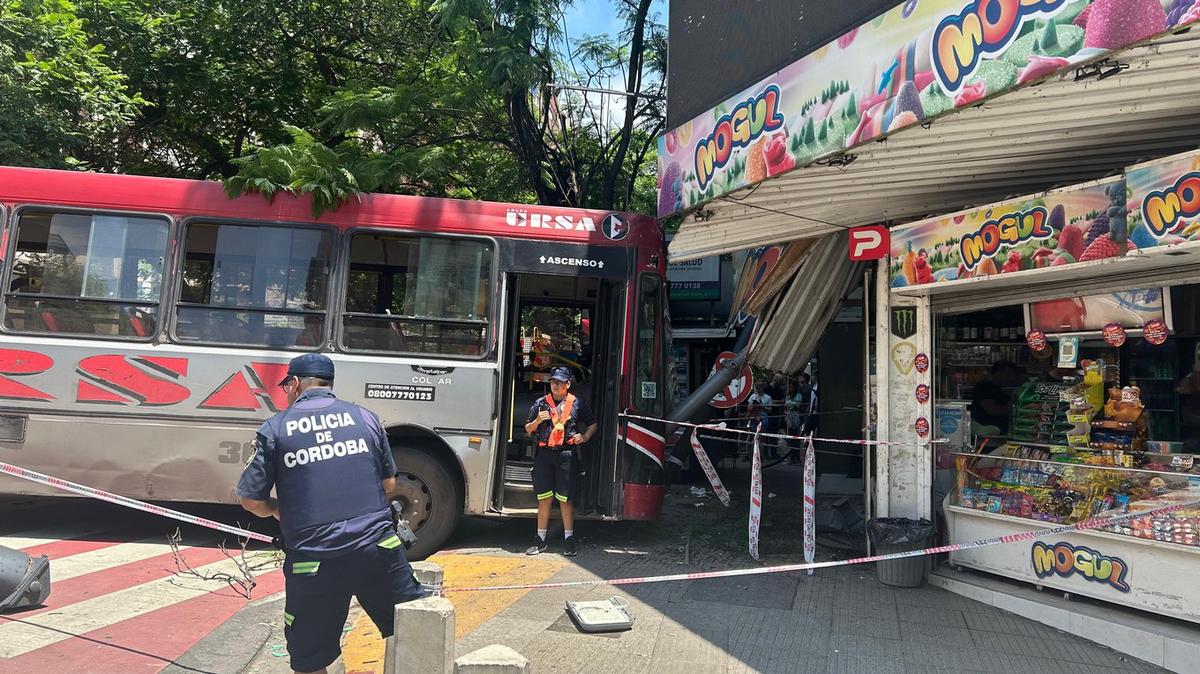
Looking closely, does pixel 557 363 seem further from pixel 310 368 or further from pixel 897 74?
pixel 310 368

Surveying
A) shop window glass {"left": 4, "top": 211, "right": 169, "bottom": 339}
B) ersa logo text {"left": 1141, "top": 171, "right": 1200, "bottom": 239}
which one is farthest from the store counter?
shop window glass {"left": 4, "top": 211, "right": 169, "bottom": 339}

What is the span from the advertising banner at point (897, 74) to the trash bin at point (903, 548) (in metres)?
3.06

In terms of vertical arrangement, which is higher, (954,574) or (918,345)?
(918,345)

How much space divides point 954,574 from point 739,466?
292 inches

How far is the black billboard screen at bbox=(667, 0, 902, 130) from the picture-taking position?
5.57 meters

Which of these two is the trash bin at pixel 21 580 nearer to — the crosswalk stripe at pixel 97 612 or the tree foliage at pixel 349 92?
the crosswalk stripe at pixel 97 612

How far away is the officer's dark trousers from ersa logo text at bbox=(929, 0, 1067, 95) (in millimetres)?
4029

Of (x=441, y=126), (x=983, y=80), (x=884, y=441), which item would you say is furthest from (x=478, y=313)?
(x=441, y=126)

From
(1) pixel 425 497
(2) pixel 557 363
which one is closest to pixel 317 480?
(1) pixel 425 497

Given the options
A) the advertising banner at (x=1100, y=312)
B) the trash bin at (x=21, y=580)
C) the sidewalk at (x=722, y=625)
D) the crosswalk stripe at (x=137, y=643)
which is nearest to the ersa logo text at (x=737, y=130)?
the advertising banner at (x=1100, y=312)

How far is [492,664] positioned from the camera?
9.25 feet

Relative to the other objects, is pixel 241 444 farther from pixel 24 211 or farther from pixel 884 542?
pixel 884 542

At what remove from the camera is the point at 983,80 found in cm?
418

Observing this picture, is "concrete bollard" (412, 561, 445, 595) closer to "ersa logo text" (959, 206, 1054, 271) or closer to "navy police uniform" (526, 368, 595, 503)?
"navy police uniform" (526, 368, 595, 503)
